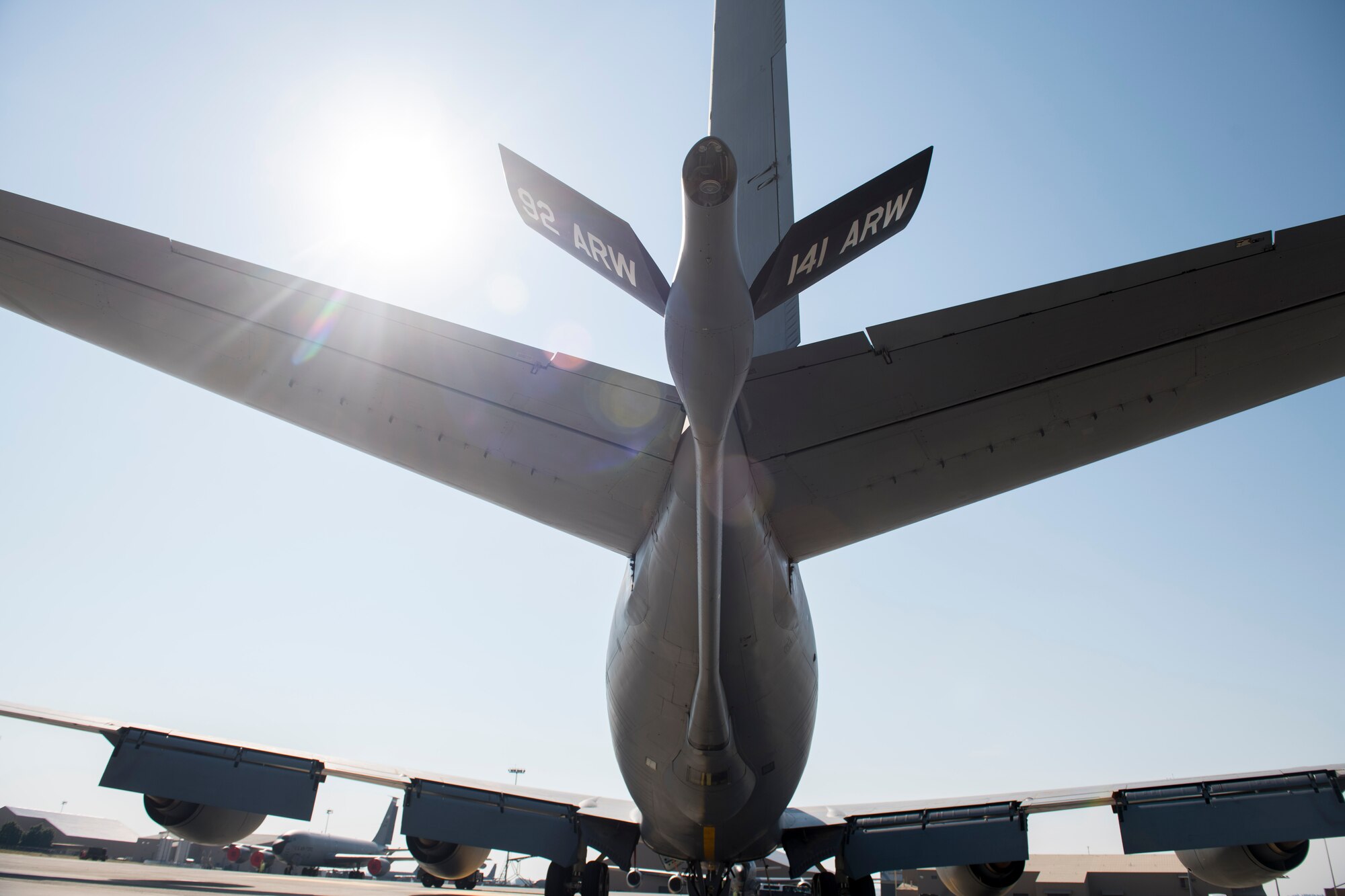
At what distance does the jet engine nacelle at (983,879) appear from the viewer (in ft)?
31.2

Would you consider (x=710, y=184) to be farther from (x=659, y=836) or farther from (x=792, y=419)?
(x=659, y=836)

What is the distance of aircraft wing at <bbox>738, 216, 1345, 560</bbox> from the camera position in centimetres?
323

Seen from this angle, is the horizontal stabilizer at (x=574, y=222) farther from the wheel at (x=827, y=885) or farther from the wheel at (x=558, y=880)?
the wheel at (x=827, y=885)

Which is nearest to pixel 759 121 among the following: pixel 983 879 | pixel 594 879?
pixel 594 879

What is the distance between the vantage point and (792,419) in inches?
Result: 161

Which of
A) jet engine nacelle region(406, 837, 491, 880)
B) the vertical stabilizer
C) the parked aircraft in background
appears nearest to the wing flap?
jet engine nacelle region(406, 837, 491, 880)

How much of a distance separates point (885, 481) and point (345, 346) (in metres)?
3.15

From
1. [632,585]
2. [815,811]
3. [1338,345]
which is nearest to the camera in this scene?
[1338,345]

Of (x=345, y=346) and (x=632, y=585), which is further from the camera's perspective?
(x=632, y=585)

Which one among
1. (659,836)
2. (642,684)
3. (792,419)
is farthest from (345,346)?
(659,836)

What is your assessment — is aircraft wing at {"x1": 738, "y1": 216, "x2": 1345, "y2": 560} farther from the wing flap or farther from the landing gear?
the landing gear

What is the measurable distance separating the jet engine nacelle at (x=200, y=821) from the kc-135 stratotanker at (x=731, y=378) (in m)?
5.30

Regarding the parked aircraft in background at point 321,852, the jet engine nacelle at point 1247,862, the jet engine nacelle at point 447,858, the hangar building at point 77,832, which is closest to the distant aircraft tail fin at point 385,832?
the parked aircraft in background at point 321,852

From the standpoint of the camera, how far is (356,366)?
13.0ft
